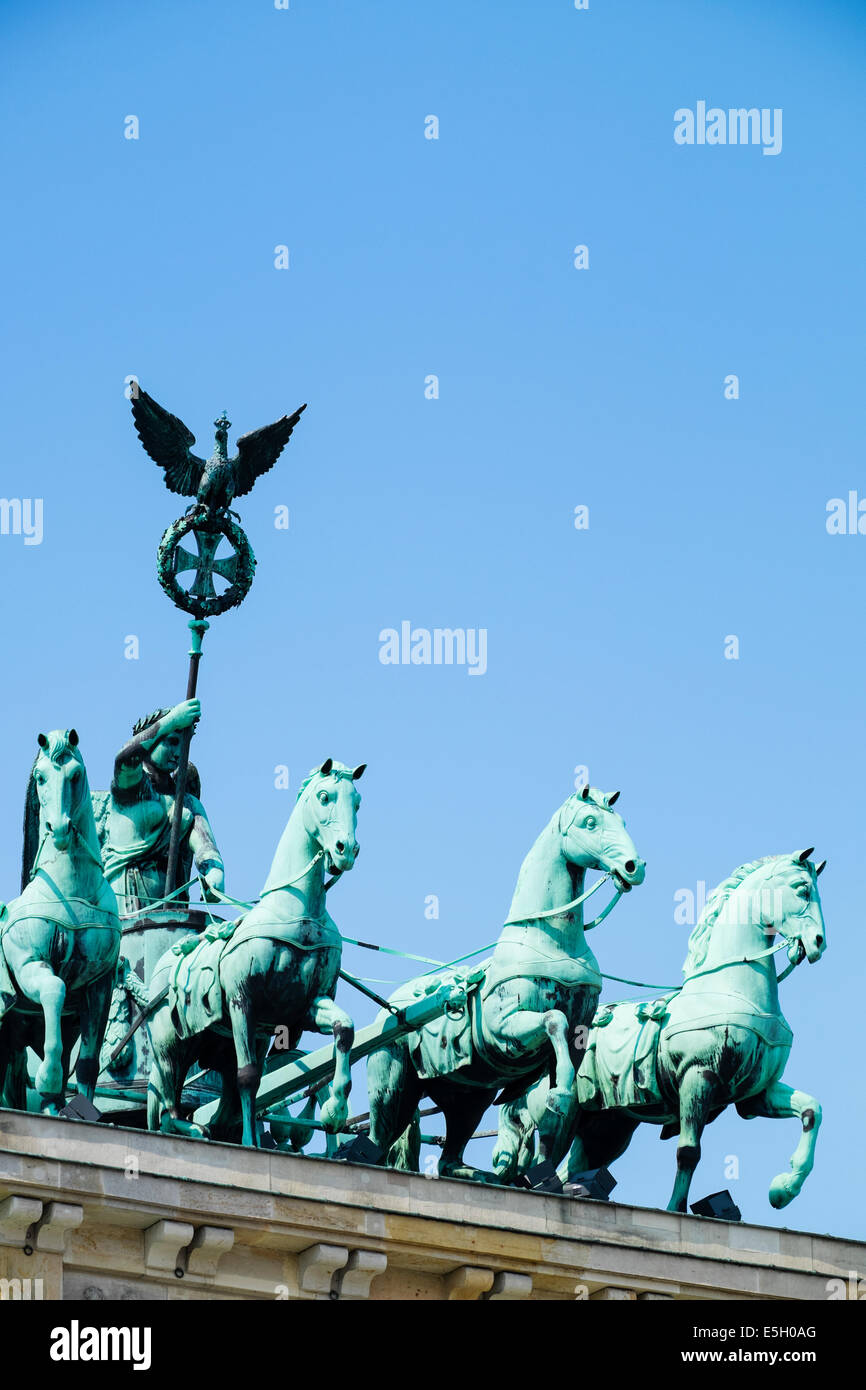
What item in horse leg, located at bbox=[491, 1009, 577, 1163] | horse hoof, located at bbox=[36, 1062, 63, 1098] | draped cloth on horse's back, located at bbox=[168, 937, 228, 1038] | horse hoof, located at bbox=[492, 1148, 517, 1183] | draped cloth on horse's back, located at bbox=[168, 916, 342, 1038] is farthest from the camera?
horse hoof, located at bbox=[492, 1148, 517, 1183]

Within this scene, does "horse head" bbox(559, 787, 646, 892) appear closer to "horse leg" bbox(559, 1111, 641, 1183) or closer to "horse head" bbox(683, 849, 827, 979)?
"horse head" bbox(683, 849, 827, 979)

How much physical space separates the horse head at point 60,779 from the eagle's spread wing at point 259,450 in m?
5.23

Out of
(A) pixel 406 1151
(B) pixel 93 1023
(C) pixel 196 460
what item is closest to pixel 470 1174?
(A) pixel 406 1151

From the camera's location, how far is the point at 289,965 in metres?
27.4

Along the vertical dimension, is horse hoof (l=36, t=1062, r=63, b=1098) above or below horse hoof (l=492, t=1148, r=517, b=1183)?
above

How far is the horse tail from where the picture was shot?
28797 millimetres

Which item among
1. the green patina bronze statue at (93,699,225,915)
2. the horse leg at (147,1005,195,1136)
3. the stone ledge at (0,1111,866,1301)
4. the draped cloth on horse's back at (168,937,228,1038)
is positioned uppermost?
the green patina bronze statue at (93,699,225,915)

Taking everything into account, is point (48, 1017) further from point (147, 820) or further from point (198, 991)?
point (147, 820)

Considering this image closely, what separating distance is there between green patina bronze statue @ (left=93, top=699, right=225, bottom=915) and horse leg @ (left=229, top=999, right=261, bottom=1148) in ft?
11.8

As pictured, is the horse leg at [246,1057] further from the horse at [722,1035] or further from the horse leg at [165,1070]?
the horse at [722,1035]

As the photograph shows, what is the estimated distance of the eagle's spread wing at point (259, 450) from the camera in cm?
3173

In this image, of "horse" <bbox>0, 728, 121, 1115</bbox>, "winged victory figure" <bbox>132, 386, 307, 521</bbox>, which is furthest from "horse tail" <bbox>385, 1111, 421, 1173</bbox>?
"winged victory figure" <bbox>132, 386, 307, 521</bbox>

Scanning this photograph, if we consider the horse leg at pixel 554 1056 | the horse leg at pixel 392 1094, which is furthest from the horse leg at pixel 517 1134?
the horse leg at pixel 392 1094
